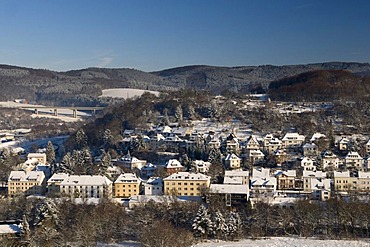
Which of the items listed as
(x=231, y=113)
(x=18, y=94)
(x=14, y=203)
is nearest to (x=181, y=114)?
(x=231, y=113)

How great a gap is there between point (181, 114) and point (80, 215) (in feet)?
69.7

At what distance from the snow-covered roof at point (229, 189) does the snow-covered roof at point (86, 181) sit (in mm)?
5360

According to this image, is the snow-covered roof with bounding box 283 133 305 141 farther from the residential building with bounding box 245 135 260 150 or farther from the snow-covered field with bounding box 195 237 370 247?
the snow-covered field with bounding box 195 237 370 247

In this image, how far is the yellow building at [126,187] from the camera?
25266 mm

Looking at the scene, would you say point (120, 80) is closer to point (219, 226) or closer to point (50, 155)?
point (50, 155)

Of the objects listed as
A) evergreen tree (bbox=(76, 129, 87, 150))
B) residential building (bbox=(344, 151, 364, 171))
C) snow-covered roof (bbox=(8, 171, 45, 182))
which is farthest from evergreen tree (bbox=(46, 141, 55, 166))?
residential building (bbox=(344, 151, 364, 171))

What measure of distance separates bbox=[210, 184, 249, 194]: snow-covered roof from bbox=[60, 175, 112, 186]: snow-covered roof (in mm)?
5360

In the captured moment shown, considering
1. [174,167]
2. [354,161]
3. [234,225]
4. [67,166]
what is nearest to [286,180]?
[354,161]

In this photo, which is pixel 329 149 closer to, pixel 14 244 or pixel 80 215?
pixel 80 215

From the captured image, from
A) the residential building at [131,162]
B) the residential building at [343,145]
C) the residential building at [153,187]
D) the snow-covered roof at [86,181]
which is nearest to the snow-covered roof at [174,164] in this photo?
the residential building at [131,162]

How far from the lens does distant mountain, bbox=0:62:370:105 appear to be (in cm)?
9481

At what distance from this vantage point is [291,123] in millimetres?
37969

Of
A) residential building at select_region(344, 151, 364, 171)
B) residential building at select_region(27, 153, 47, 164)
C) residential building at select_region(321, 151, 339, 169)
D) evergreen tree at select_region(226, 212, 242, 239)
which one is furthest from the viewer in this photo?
residential building at select_region(27, 153, 47, 164)

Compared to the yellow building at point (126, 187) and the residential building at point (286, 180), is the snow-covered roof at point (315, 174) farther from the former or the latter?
the yellow building at point (126, 187)
